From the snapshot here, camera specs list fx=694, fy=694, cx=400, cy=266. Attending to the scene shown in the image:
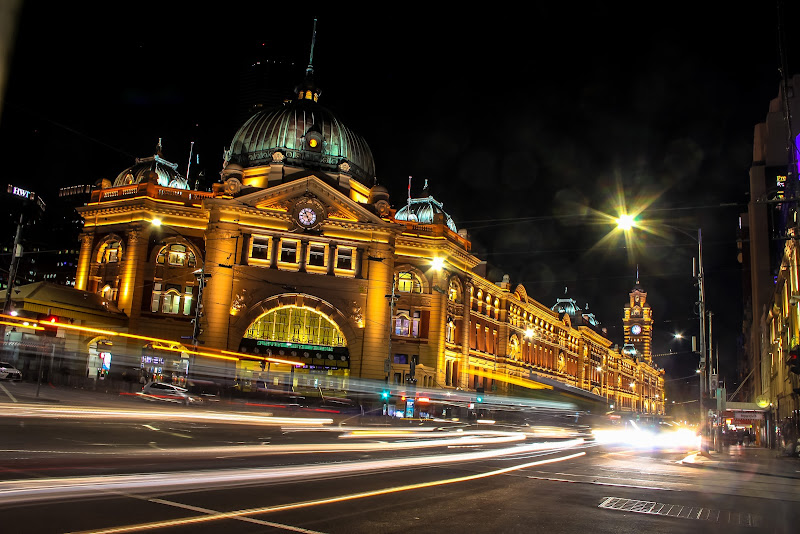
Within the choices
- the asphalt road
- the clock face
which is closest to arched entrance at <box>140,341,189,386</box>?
the clock face

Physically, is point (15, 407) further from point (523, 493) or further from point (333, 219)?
point (333, 219)

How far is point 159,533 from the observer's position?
8008 millimetres

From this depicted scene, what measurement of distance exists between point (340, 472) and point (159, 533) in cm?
722

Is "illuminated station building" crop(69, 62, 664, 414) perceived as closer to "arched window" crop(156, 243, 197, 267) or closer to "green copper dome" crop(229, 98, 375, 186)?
"arched window" crop(156, 243, 197, 267)

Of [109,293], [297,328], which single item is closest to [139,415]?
[297,328]

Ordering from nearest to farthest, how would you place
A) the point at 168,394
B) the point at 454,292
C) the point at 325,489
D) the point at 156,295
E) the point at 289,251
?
the point at 325,489 < the point at 168,394 < the point at 156,295 < the point at 289,251 < the point at 454,292

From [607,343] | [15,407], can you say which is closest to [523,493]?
[15,407]

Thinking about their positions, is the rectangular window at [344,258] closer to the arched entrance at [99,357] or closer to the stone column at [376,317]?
the stone column at [376,317]

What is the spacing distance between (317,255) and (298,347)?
8.39m

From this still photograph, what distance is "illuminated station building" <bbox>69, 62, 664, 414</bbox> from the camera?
192 feet

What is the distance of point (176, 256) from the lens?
61.2 metres

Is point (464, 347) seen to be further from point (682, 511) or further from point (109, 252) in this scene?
point (682, 511)

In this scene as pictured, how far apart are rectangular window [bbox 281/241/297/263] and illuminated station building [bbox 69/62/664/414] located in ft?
0.66

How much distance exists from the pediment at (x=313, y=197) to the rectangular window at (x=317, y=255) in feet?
9.41
